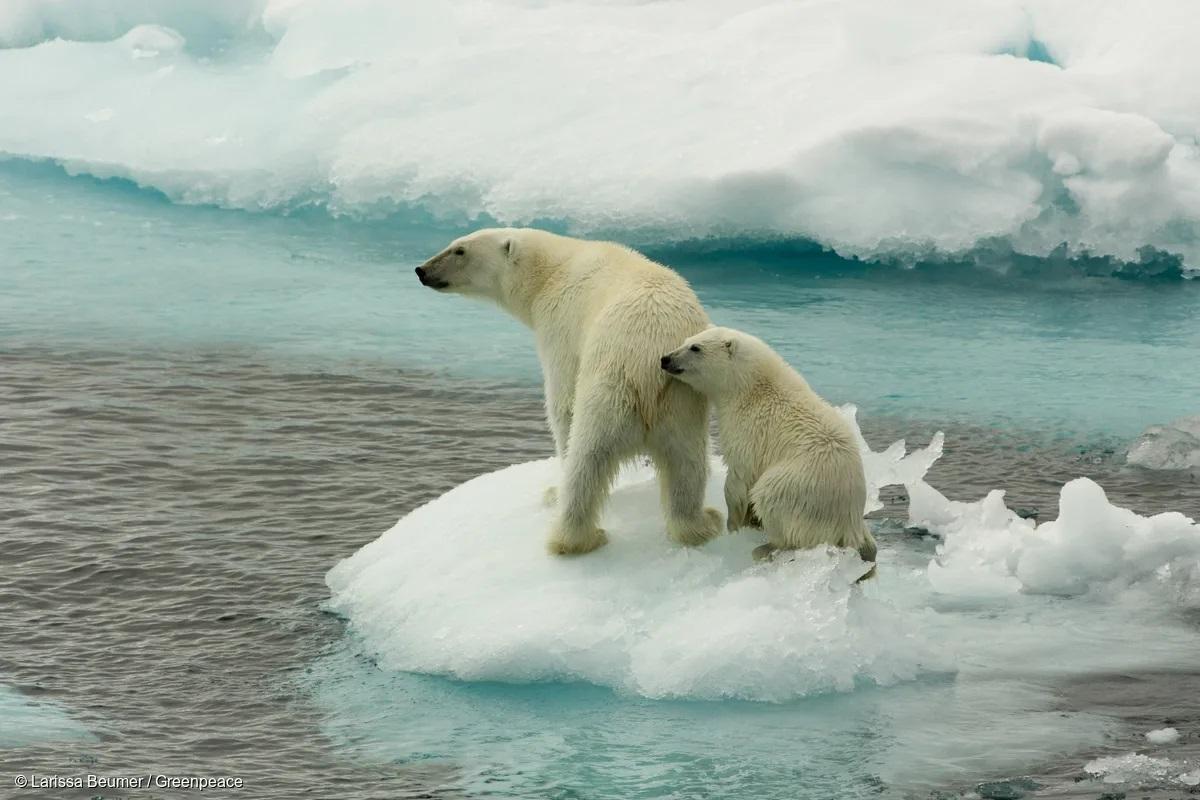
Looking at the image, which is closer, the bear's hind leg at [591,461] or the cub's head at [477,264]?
the bear's hind leg at [591,461]

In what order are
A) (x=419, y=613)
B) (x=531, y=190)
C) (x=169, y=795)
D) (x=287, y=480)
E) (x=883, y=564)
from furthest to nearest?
(x=531, y=190) → (x=287, y=480) → (x=883, y=564) → (x=419, y=613) → (x=169, y=795)

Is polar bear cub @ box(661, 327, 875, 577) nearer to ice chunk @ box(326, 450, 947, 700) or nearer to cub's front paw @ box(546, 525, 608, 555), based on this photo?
ice chunk @ box(326, 450, 947, 700)

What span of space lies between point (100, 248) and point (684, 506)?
9.35 metres

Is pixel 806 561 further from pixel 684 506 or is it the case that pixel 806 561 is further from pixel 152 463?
pixel 152 463

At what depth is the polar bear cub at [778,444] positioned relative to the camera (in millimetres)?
5383

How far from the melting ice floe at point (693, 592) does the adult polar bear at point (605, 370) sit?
216mm

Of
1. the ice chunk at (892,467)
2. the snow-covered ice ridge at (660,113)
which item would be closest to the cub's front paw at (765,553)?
the ice chunk at (892,467)

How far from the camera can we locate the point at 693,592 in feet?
18.0

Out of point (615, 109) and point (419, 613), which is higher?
point (615, 109)

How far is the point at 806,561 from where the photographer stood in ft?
17.7

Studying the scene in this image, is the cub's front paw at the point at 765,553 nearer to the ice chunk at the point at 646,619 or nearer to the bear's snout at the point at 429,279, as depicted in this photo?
the ice chunk at the point at 646,619

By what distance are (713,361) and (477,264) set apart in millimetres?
1236

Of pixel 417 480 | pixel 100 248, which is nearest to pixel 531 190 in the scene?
pixel 100 248

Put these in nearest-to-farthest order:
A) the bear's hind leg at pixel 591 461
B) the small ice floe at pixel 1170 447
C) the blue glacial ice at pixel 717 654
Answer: the blue glacial ice at pixel 717 654 < the bear's hind leg at pixel 591 461 < the small ice floe at pixel 1170 447
